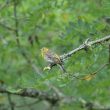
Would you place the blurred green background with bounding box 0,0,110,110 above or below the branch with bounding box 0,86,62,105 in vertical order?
above

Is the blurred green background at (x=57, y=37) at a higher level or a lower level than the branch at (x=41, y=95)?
higher

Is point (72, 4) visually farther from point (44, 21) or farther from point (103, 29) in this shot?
point (103, 29)

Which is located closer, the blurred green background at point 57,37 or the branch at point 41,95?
the blurred green background at point 57,37

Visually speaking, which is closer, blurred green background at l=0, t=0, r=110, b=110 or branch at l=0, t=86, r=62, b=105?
blurred green background at l=0, t=0, r=110, b=110

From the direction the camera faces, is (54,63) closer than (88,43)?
Yes

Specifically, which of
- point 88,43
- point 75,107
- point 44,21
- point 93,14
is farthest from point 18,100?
point 88,43

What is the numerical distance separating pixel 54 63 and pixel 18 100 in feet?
11.5

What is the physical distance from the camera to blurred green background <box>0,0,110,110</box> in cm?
266

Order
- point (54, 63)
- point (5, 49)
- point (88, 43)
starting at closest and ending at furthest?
point (54, 63) < point (88, 43) < point (5, 49)

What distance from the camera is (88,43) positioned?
6.38 ft

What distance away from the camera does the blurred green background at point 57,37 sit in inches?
105

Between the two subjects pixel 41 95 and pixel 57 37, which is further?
pixel 41 95

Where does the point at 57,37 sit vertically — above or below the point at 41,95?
above

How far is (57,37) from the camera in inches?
145
